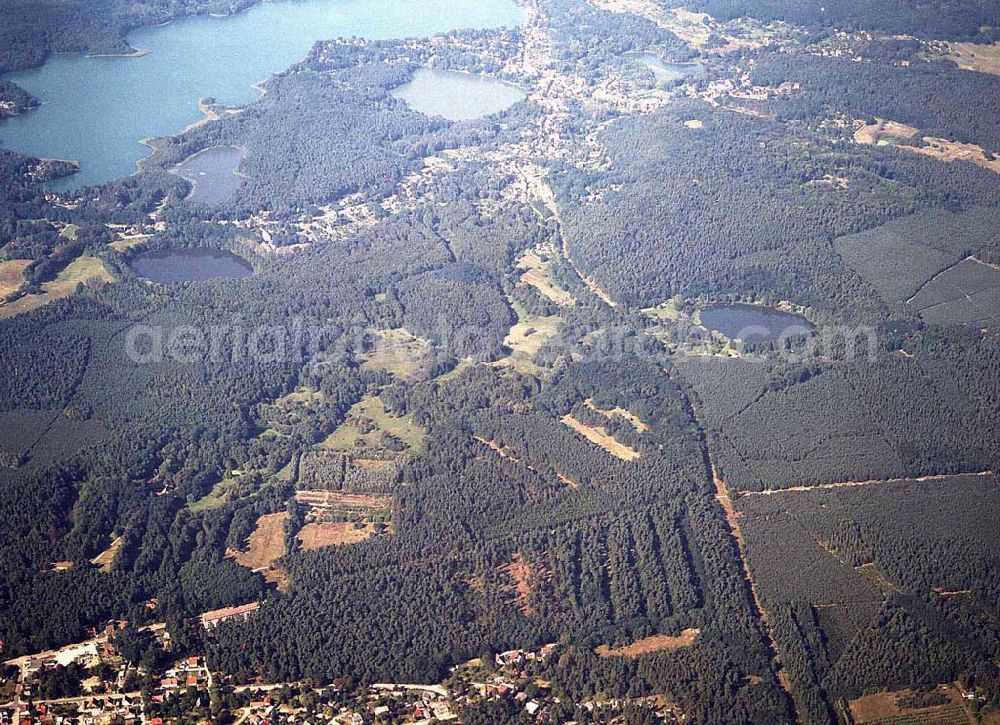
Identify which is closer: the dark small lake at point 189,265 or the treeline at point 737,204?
the treeline at point 737,204

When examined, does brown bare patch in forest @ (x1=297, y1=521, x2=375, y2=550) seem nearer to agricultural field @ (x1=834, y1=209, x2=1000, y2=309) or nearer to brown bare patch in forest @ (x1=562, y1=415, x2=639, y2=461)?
brown bare patch in forest @ (x1=562, y1=415, x2=639, y2=461)

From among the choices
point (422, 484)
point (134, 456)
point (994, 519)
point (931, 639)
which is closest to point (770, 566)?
point (931, 639)

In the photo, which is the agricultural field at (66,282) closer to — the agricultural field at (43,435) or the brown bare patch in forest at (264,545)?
the agricultural field at (43,435)

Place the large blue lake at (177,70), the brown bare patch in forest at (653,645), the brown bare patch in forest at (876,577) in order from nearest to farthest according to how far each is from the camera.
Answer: the brown bare patch in forest at (653,645) < the brown bare patch in forest at (876,577) < the large blue lake at (177,70)

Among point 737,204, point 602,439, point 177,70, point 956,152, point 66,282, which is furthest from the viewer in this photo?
point 177,70

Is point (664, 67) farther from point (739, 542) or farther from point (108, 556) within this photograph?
point (108, 556)

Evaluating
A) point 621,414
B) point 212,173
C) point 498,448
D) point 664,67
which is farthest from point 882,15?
point 498,448

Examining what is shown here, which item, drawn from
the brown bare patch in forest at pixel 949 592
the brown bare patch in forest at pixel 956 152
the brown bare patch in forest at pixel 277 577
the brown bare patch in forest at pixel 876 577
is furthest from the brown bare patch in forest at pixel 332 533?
the brown bare patch in forest at pixel 956 152
